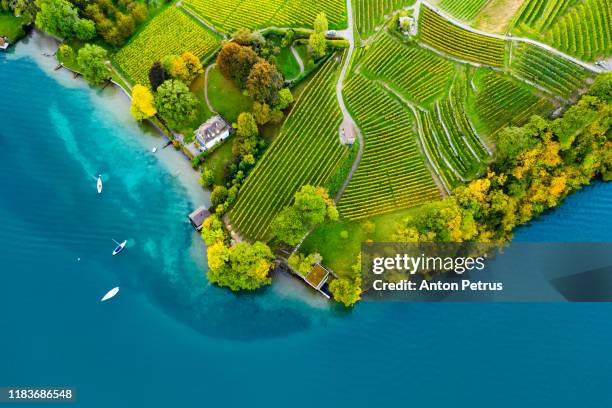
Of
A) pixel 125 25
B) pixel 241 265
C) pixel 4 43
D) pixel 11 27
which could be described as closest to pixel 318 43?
pixel 125 25

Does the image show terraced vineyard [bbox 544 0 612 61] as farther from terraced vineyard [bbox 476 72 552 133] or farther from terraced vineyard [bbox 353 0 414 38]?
terraced vineyard [bbox 353 0 414 38]

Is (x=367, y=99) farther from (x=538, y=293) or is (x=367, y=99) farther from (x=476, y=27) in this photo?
(x=538, y=293)

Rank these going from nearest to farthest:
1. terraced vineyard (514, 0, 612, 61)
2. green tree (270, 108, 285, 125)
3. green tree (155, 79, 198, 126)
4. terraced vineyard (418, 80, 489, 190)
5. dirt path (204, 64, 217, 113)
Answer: terraced vineyard (418, 80, 489, 190) < terraced vineyard (514, 0, 612, 61) < green tree (270, 108, 285, 125) < green tree (155, 79, 198, 126) < dirt path (204, 64, 217, 113)

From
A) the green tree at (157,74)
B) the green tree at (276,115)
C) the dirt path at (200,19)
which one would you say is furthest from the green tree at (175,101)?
the dirt path at (200,19)

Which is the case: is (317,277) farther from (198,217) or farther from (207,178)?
(207,178)

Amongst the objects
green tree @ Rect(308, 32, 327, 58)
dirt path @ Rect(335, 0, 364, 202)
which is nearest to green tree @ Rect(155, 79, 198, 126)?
green tree @ Rect(308, 32, 327, 58)

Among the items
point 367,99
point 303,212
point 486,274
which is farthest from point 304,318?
point 367,99

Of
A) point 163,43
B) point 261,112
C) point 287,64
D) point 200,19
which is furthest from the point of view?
point 200,19

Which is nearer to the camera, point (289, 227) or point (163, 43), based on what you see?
point (289, 227)
